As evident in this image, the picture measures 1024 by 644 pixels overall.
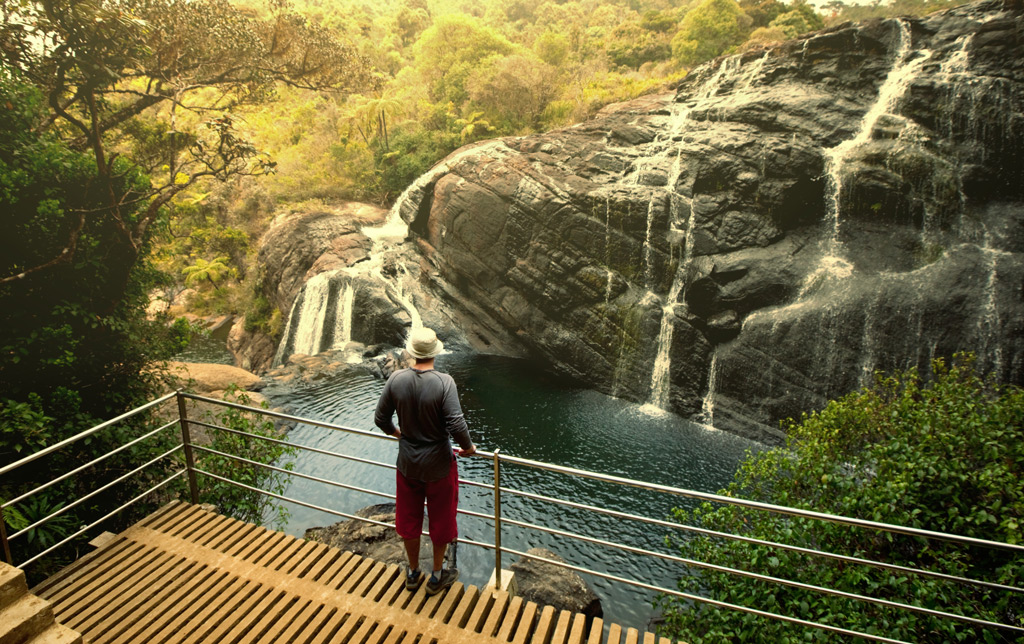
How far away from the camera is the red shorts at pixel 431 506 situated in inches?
132

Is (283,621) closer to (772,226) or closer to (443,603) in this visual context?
(443,603)

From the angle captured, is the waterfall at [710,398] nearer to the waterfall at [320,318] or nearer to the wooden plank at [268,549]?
the wooden plank at [268,549]

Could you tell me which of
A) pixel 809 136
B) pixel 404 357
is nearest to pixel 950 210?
pixel 809 136

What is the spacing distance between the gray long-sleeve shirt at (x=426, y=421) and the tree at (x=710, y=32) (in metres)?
26.3

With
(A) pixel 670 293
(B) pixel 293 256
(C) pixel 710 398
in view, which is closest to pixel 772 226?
(A) pixel 670 293

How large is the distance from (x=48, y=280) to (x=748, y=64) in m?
19.1

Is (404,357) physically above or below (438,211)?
below

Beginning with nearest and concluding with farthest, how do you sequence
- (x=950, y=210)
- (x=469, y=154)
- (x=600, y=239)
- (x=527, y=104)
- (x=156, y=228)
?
(x=156, y=228) < (x=950, y=210) < (x=600, y=239) < (x=469, y=154) < (x=527, y=104)

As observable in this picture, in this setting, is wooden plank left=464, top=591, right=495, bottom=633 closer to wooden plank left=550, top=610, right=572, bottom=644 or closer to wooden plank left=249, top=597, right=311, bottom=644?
wooden plank left=550, top=610, right=572, bottom=644

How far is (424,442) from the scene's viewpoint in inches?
128

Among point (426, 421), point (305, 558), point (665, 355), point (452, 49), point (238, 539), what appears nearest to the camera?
point (426, 421)

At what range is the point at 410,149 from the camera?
24.4 m

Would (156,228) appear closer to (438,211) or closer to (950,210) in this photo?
(438,211)

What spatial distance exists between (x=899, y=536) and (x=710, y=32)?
2609cm
